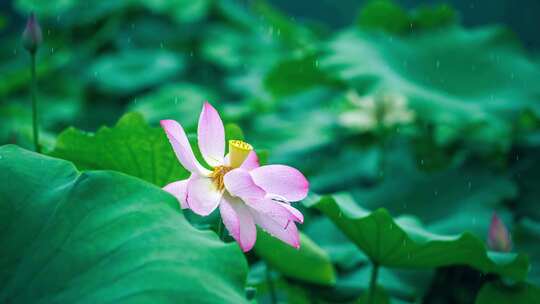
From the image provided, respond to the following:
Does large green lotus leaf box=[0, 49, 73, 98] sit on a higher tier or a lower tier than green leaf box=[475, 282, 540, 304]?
lower

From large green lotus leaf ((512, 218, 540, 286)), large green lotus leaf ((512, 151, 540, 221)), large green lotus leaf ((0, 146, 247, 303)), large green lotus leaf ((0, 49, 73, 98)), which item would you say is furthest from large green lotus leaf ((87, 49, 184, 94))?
large green lotus leaf ((0, 146, 247, 303))

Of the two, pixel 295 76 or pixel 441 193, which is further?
pixel 295 76

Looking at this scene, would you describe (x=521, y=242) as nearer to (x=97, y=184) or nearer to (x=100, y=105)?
(x=97, y=184)

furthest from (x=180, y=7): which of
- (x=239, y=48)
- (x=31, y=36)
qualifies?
(x=31, y=36)

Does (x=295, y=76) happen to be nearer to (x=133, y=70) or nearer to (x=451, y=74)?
(x=451, y=74)

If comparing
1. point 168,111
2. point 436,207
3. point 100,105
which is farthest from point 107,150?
point 100,105

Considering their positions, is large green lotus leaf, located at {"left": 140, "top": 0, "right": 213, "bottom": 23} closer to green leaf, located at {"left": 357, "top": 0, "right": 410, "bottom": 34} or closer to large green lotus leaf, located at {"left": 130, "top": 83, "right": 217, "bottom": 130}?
large green lotus leaf, located at {"left": 130, "top": 83, "right": 217, "bottom": 130}

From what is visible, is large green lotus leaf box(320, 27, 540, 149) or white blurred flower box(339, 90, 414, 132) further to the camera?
white blurred flower box(339, 90, 414, 132)

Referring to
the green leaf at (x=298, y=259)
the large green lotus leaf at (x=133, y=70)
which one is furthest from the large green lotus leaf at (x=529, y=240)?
the large green lotus leaf at (x=133, y=70)
